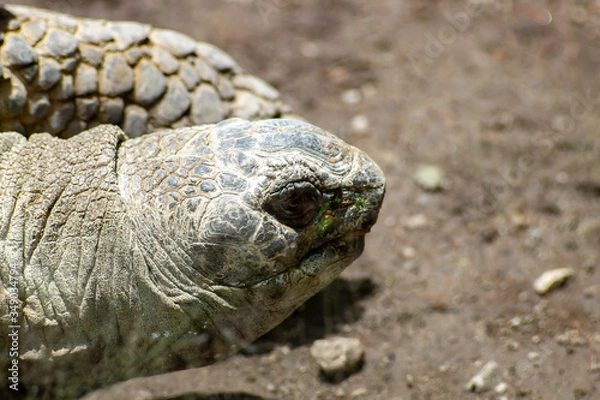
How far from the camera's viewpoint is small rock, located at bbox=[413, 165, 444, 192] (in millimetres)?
4754

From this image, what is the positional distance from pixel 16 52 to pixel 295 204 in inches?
64.5

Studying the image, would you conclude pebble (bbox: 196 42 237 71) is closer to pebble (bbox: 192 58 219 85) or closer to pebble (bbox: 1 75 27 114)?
pebble (bbox: 192 58 219 85)

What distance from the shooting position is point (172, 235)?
8.48 ft

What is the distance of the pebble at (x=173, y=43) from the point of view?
3.93 meters

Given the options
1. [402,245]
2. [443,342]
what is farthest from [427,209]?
[443,342]

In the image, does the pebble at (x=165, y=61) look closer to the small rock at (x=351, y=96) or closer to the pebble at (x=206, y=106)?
the pebble at (x=206, y=106)

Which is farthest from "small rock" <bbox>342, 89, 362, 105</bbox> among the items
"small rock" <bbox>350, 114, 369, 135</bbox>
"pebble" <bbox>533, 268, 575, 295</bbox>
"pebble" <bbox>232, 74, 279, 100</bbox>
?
"pebble" <bbox>533, 268, 575, 295</bbox>

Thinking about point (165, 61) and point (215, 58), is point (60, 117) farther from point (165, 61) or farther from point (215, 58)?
point (215, 58)

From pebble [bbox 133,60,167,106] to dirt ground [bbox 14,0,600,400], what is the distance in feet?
4.36

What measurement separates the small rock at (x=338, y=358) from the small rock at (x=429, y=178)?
1425 mm

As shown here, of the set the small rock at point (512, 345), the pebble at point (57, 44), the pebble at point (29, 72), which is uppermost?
the pebble at point (57, 44)

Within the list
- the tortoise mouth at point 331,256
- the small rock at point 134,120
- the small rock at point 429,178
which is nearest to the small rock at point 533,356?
the tortoise mouth at point 331,256

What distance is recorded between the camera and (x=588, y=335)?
371cm

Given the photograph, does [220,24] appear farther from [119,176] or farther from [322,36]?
[119,176]
